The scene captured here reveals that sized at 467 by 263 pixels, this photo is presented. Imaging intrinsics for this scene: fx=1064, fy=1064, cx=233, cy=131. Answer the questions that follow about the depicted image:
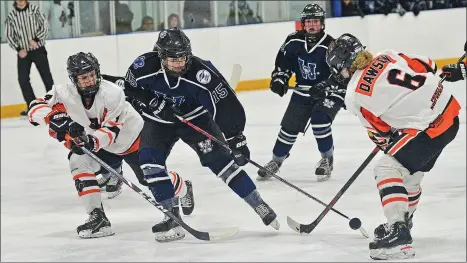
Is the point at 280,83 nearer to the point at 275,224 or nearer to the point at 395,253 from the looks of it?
the point at 275,224

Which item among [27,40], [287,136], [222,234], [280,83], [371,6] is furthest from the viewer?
[371,6]

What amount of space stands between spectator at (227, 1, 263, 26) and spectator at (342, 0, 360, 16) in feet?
3.05

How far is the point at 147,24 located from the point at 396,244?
257 inches

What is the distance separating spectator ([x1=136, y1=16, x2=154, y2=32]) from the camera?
9812mm

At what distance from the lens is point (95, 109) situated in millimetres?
4504

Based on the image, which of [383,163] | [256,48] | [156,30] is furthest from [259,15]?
[383,163]

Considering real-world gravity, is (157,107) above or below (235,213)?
above

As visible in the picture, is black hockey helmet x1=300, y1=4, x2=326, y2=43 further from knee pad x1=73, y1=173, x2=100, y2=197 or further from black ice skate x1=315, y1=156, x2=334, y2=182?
knee pad x1=73, y1=173, x2=100, y2=197

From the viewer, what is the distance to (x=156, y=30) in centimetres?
991

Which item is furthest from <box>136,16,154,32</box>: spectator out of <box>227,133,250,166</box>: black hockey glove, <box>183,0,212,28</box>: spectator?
<box>227,133,250,166</box>: black hockey glove

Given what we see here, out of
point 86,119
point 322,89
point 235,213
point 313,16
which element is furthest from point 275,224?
point 313,16

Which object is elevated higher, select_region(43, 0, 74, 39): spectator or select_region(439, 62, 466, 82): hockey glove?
select_region(43, 0, 74, 39): spectator

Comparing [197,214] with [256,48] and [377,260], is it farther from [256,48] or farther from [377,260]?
[256,48]

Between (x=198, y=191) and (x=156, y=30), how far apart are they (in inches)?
186
